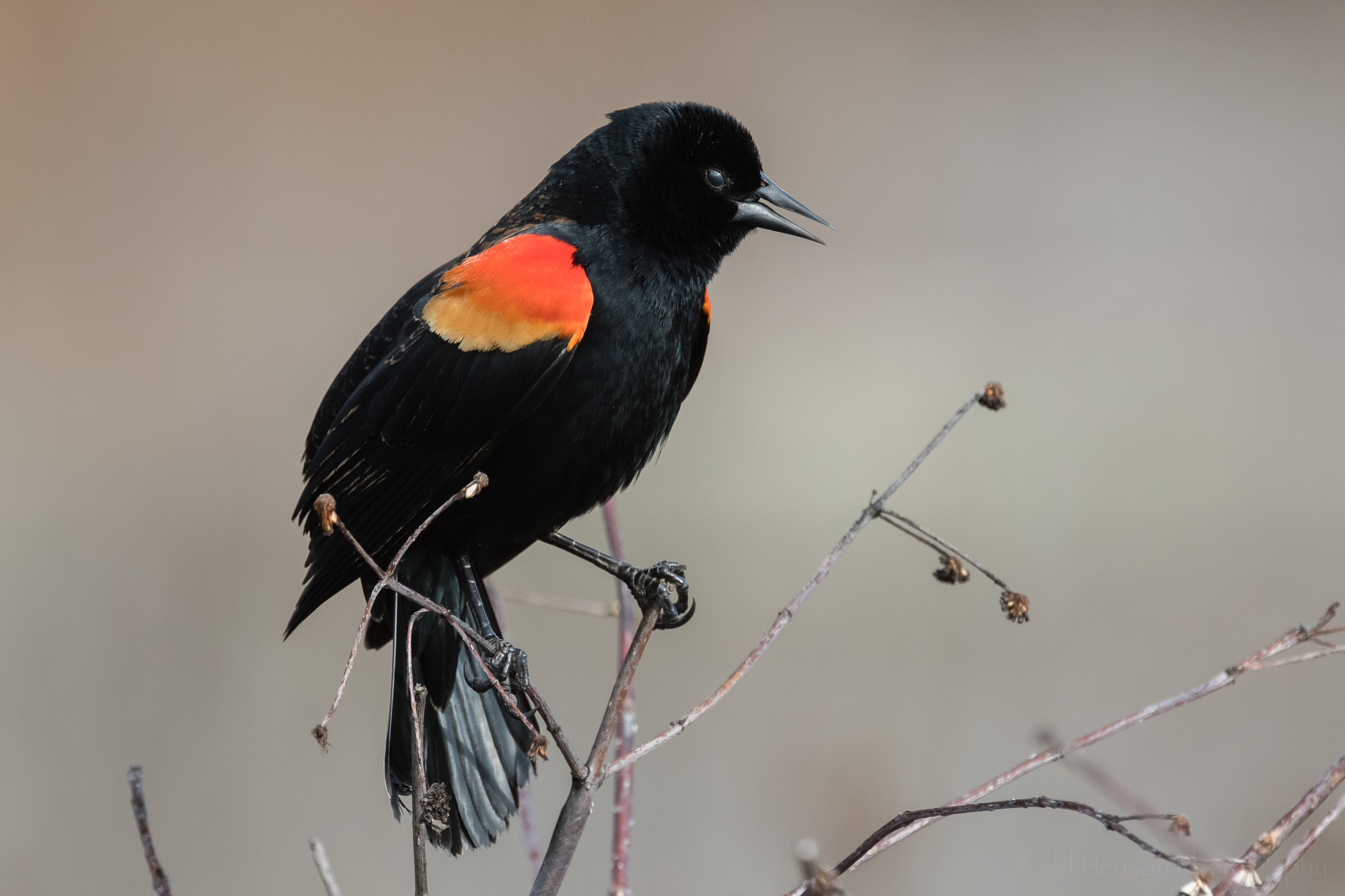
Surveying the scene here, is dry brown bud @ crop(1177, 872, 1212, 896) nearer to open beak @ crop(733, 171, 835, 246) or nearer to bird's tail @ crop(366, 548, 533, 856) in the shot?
bird's tail @ crop(366, 548, 533, 856)

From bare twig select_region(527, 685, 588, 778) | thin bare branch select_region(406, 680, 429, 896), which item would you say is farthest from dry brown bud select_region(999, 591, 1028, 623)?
thin bare branch select_region(406, 680, 429, 896)

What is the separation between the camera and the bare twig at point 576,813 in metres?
0.64

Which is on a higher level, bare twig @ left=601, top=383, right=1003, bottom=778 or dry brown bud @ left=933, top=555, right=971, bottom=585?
dry brown bud @ left=933, top=555, right=971, bottom=585

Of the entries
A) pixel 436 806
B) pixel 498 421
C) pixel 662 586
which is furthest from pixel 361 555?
pixel 662 586

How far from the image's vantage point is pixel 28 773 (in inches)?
84.2

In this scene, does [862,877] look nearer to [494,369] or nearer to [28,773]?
[494,369]

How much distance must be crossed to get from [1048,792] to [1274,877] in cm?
173

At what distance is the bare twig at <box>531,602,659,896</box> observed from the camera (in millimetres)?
638

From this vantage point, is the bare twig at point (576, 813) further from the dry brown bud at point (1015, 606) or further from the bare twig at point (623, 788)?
the dry brown bud at point (1015, 606)

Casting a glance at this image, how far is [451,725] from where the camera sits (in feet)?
3.71

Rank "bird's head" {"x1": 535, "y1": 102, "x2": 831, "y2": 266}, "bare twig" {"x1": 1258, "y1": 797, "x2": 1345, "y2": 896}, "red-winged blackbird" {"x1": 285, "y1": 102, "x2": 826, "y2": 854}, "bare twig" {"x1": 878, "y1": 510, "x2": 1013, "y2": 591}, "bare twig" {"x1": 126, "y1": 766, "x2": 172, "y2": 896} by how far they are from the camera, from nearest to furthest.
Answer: "bare twig" {"x1": 1258, "y1": 797, "x2": 1345, "y2": 896} → "bare twig" {"x1": 126, "y1": 766, "x2": 172, "y2": 896} → "bare twig" {"x1": 878, "y1": 510, "x2": 1013, "y2": 591} → "red-winged blackbird" {"x1": 285, "y1": 102, "x2": 826, "y2": 854} → "bird's head" {"x1": 535, "y1": 102, "x2": 831, "y2": 266}

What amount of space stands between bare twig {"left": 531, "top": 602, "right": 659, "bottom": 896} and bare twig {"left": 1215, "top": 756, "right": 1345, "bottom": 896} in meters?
0.37

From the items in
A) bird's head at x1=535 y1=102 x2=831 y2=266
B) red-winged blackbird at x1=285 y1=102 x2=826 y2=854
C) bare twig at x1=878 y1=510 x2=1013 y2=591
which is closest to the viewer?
bare twig at x1=878 y1=510 x2=1013 y2=591

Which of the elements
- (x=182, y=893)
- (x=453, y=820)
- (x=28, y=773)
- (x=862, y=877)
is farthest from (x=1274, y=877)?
(x=28, y=773)
